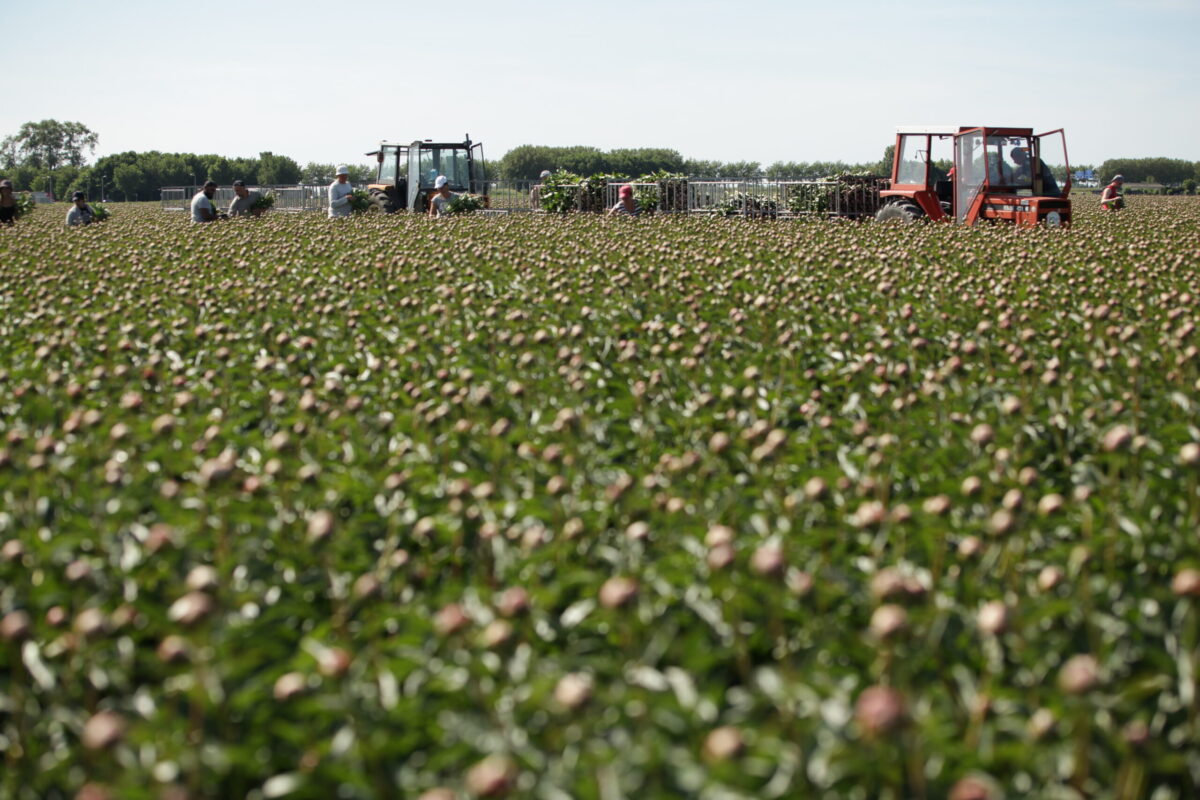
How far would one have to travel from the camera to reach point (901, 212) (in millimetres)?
18828

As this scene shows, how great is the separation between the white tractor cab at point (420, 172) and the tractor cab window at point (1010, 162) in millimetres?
13266

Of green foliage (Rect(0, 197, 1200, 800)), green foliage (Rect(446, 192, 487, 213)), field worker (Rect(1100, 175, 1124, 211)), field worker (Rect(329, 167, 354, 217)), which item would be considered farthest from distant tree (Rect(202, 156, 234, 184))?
green foliage (Rect(0, 197, 1200, 800))

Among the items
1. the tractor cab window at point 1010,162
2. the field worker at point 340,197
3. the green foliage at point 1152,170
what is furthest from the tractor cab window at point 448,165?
the green foliage at point 1152,170

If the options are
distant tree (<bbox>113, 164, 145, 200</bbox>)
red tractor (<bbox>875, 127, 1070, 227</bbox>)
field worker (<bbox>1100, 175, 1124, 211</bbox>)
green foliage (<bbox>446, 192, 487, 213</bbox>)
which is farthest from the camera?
distant tree (<bbox>113, 164, 145, 200</bbox>)

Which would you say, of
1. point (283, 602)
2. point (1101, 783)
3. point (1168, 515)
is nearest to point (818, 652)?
point (1101, 783)

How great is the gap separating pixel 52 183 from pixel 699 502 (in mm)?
141604

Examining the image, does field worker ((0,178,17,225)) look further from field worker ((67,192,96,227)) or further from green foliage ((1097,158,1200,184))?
green foliage ((1097,158,1200,184))

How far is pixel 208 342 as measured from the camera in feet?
20.3

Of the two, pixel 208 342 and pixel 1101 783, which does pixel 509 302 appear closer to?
pixel 208 342

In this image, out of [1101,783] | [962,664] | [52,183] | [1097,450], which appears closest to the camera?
[1101,783]

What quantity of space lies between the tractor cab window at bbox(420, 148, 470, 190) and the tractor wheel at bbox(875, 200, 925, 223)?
38.8 ft

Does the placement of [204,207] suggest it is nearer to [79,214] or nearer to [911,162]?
[79,214]

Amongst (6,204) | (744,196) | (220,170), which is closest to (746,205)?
(744,196)

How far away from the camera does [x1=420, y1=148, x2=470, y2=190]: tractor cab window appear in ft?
87.8
